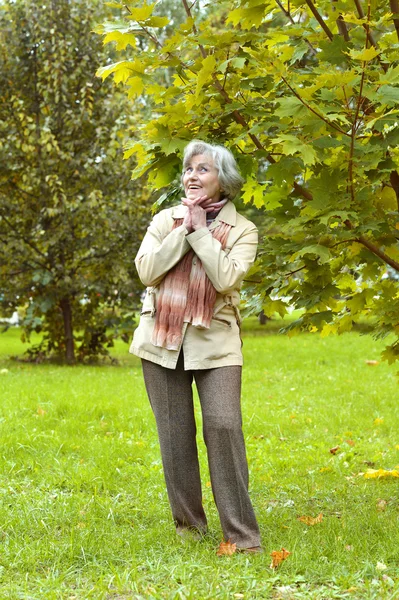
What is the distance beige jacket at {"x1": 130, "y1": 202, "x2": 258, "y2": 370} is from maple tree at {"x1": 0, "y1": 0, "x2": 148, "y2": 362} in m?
8.86

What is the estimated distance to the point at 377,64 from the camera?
382 centimetres

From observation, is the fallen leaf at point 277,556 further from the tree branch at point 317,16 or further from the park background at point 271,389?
the tree branch at point 317,16

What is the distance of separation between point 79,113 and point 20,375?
4.36 metres

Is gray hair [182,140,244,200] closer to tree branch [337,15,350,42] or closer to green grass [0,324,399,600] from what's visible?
tree branch [337,15,350,42]

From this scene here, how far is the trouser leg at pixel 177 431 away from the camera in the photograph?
13.1ft

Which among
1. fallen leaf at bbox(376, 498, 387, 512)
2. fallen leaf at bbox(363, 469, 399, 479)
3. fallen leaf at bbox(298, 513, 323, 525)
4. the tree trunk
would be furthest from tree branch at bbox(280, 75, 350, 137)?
the tree trunk

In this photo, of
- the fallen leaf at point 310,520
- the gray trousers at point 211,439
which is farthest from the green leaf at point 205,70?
the fallen leaf at point 310,520

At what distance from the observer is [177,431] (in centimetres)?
405

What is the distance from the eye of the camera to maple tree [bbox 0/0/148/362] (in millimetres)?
12875

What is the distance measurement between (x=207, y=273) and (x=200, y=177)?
0.49 metres

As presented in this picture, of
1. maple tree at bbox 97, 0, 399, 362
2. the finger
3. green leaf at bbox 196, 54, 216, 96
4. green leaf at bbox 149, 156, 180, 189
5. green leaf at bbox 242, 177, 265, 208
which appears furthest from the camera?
green leaf at bbox 242, 177, 265, 208

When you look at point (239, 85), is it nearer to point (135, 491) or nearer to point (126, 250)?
point (135, 491)

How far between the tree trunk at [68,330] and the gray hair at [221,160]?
1007cm

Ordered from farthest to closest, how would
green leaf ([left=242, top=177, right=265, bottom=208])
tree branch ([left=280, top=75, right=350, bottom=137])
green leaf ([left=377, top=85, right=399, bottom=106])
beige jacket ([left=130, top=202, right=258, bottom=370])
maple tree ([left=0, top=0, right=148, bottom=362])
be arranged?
maple tree ([left=0, top=0, right=148, bottom=362]) → green leaf ([left=242, top=177, right=265, bottom=208]) → beige jacket ([left=130, top=202, right=258, bottom=370]) → tree branch ([left=280, top=75, right=350, bottom=137]) → green leaf ([left=377, top=85, right=399, bottom=106])
